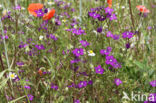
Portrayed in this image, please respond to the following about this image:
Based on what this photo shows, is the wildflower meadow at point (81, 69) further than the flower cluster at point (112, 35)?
No

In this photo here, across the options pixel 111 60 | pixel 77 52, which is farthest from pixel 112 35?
pixel 77 52

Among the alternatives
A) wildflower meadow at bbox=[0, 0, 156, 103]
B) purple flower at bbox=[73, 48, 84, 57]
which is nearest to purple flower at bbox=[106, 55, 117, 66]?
wildflower meadow at bbox=[0, 0, 156, 103]

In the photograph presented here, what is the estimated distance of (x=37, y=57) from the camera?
1743 mm

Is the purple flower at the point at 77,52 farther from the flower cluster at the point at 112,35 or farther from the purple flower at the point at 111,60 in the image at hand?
the flower cluster at the point at 112,35

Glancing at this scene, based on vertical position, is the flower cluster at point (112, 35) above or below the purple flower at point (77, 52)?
above

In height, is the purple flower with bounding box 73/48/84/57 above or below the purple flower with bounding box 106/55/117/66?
above

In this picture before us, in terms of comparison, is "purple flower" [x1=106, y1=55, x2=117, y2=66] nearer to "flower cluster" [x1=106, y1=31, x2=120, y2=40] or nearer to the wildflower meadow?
the wildflower meadow

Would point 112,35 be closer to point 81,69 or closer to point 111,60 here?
point 111,60

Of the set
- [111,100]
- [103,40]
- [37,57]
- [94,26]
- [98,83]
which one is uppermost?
[94,26]

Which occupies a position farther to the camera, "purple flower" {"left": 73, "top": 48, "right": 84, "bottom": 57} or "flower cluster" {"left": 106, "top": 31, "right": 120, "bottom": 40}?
"flower cluster" {"left": 106, "top": 31, "right": 120, "bottom": 40}

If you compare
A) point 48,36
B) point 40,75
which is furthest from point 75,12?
point 40,75

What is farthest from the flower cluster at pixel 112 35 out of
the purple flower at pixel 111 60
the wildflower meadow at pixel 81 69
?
the purple flower at pixel 111 60

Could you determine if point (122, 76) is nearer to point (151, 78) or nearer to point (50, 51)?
point (151, 78)

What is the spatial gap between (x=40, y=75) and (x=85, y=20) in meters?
0.52
